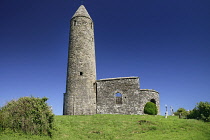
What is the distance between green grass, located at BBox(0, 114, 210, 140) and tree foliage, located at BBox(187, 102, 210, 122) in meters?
2.86

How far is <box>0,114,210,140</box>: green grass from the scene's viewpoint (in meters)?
12.7

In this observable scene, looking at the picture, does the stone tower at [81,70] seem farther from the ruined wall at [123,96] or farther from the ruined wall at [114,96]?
the ruined wall at [123,96]

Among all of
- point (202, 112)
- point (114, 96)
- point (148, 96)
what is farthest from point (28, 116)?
point (202, 112)

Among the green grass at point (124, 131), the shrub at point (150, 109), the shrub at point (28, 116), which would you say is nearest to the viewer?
the shrub at point (28, 116)

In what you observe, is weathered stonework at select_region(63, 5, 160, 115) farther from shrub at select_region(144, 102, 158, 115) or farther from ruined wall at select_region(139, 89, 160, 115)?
shrub at select_region(144, 102, 158, 115)

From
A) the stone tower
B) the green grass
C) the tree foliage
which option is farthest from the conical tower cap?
the tree foliage

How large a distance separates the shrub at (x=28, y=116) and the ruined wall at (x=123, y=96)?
429 inches

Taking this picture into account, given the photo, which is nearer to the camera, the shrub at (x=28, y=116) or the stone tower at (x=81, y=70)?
the shrub at (x=28, y=116)

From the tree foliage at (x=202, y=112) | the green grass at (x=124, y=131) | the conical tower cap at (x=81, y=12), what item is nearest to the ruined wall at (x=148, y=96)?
the tree foliage at (x=202, y=112)

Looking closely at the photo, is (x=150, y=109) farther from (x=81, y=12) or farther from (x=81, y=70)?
(x=81, y=12)

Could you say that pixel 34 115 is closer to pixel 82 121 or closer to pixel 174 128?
pixel 82 121

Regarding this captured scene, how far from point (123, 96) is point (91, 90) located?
425 cm

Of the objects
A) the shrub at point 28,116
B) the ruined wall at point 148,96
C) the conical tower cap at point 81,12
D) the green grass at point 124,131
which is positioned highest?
the conical tower cap at point 81,12

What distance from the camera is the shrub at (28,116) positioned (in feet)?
40.3
